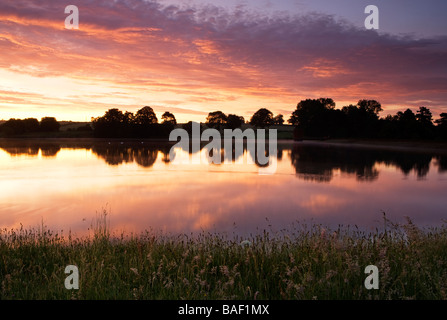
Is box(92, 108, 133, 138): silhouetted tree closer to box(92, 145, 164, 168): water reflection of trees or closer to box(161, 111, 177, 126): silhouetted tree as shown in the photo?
box(161, 111, 177, 126): silhouetted tree

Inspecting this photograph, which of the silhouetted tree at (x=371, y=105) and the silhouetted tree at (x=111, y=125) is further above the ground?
the silhouetted tree at (x=371, y=105)

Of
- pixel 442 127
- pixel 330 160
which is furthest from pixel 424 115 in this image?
pixel 330 160

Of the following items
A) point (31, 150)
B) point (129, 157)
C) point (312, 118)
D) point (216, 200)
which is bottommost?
point (216, 200)

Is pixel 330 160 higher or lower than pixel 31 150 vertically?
lower

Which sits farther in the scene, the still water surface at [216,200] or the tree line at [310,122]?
the tree line at [310,122]

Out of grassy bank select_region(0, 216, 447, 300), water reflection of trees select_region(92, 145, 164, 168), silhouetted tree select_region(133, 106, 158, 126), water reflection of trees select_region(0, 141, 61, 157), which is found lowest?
grassy bank select_region(0, 216, 447, 300)

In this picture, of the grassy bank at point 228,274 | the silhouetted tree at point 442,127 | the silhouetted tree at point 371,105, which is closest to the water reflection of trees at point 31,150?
the grassy bank at point 228,274

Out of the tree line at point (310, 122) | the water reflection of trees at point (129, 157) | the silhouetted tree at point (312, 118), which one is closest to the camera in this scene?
the water reflection of trees at point (129, 157)

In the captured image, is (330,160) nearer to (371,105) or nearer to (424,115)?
(424,115)

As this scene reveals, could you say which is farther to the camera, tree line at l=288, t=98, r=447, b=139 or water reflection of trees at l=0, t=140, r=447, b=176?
tree line at l=288, t=98, r=447, b=139

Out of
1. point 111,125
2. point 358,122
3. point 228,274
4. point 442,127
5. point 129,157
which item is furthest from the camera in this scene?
point 111,125

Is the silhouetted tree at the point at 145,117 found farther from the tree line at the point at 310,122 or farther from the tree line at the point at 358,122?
the tree line at the point at 358,122

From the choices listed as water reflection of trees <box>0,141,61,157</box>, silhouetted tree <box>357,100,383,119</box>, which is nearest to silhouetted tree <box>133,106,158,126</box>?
water reflection of trees <box>0,141,61,157</box>

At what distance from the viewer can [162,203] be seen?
65.1 ft
